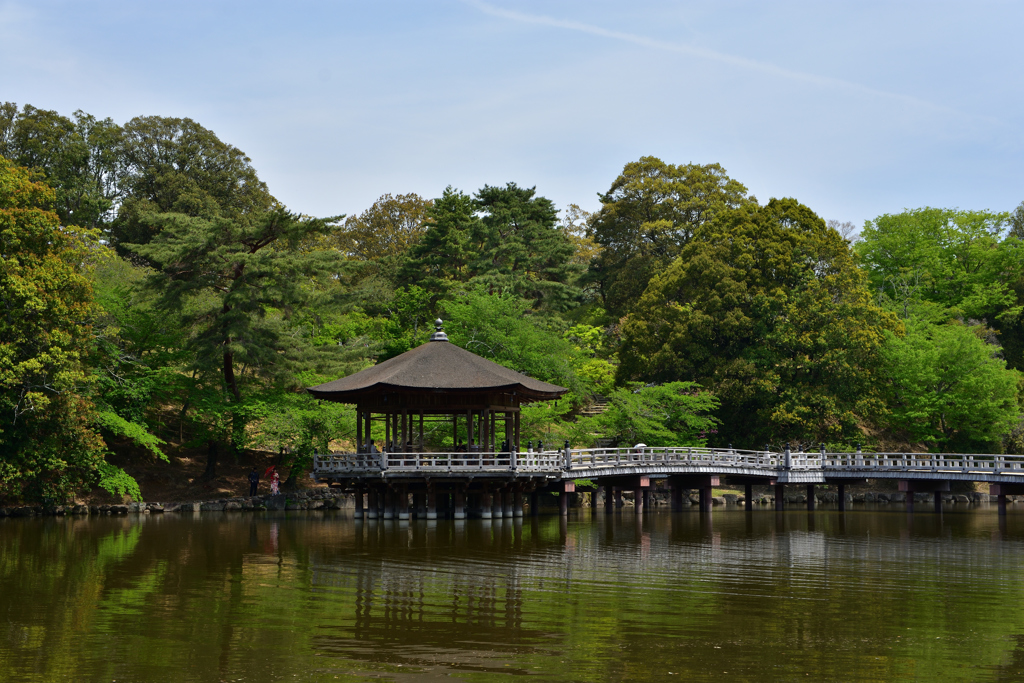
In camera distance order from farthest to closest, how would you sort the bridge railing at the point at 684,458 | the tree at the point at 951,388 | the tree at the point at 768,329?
the tree at the point at 951,388 → the tree at the point at 768,329 → the bridge railing at the point at 684,458

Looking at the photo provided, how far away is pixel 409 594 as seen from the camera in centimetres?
1869

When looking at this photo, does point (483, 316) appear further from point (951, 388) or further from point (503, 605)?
point (503, 605)

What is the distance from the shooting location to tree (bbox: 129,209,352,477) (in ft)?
135

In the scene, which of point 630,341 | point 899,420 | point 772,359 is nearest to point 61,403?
point 630,341

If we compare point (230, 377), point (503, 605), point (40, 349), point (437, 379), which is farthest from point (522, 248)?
point (503, 605)

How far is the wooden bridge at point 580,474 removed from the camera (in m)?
32.3

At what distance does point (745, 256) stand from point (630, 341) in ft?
22.9

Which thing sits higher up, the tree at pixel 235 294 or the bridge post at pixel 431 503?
the tree at pixel 235 294

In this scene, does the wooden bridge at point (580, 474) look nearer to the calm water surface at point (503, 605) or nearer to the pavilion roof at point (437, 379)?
the pavilion roof at point (437, 379)

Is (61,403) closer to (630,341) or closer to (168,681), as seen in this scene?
(168,681)

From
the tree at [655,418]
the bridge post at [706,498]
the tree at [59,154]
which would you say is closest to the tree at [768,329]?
the tree at [655,418]

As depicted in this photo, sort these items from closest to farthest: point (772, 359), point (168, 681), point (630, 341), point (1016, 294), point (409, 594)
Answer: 1. point (168, 681)
2. point (409, 594)
3. point (772, 359)
4. point (630, 341)
5. point (1016, 294)

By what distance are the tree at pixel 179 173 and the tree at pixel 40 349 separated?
2571 cm

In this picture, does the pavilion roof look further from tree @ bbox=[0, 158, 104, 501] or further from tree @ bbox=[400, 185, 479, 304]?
tree @ bbox=[400, 185, 479, 304]
